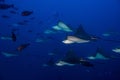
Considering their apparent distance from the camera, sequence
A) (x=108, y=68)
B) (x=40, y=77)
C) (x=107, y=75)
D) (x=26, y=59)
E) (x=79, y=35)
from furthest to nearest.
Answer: (x=26, y=59), (x=40, y=77), (x=108, y=68), (x=107, y=75), (x=79, y=35)

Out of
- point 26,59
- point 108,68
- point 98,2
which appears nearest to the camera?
point 108,68

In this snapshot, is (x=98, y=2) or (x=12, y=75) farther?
(x=98, y=2)

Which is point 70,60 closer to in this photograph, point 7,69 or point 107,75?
point 107,75

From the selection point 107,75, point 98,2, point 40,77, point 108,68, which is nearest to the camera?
point 107,75

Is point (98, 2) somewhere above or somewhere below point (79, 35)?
above

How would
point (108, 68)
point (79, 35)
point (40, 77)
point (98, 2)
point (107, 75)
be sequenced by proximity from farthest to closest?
1. point (98, 2)
2. point (40, 77)
3. point (108, 68)
4. point (107, 75)
5. point (79, 35)

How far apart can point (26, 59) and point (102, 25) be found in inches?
517

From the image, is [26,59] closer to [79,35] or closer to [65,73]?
[65,73]

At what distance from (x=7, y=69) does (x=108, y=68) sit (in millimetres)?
14093

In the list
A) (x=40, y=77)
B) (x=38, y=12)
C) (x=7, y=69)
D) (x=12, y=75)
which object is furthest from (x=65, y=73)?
(x=38, y=12)

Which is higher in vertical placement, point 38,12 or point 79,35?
point 38,12

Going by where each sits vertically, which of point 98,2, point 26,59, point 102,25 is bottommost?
point 26,59

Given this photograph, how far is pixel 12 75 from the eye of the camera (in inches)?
1314

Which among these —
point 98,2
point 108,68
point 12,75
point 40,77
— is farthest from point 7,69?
point 98,2
